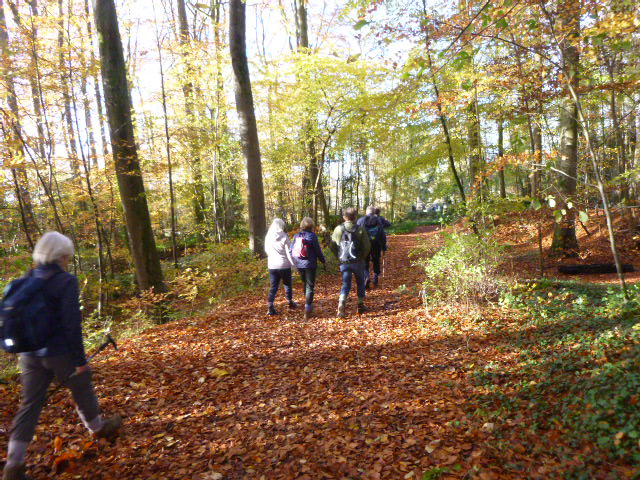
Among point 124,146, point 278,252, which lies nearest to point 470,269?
point 278,252

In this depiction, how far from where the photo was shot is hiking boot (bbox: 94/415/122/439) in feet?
10.4

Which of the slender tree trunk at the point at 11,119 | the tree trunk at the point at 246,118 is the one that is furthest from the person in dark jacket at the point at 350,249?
the slender tree trunk at the point at 11,119

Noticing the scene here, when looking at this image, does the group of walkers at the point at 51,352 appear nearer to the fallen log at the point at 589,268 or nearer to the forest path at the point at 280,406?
the forest path at the point at 280,406

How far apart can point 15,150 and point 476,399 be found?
1029 centimetres

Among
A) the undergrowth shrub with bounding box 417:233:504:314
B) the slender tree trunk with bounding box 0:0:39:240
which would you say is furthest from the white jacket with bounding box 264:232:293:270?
the slender tree trunk with bounding box 0:0:39:240

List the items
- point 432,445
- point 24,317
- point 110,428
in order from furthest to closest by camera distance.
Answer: point 110,428, point 432,445, point 24,317

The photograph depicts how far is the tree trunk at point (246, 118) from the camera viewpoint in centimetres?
895

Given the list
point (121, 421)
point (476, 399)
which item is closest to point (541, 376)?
point (476, 399)

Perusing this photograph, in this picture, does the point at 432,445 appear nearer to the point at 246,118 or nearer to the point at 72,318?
the point at 72,318

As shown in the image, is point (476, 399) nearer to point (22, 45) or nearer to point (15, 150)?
point (15, 150)

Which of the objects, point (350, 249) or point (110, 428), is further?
point (350, 249)

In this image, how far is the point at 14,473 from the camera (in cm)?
261

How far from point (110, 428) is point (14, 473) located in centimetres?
71

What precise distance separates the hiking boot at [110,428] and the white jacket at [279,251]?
3.64 metres
